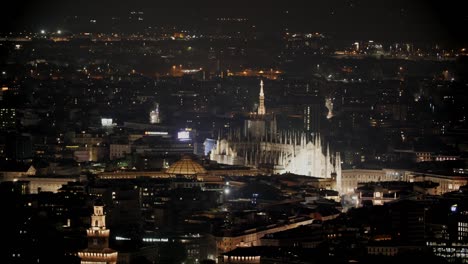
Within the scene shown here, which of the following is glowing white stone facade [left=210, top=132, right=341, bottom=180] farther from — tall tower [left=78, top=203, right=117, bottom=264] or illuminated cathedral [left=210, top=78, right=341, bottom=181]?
tall tower [left=78, top=203, right=117, bottom=264]

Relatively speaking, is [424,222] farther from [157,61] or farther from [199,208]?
[157,61]

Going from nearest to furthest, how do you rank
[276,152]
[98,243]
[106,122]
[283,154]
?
[98,243] < [283,154] < [276,152] < [106,122]

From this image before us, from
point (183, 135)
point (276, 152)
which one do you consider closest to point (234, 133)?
Answer: point (183, 135)

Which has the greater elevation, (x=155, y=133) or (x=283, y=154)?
(x=155, y=133)

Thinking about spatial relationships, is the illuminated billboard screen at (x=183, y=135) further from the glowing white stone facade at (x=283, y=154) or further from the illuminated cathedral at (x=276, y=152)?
the glowing white stone facade at (x=283, y=154)

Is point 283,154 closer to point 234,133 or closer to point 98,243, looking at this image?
point 234,133

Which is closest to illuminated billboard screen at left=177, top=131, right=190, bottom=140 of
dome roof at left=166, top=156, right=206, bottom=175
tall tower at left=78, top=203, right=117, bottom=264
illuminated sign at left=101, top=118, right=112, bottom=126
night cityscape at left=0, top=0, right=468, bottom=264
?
night cityscape at left=0, top=0, right=468, bottom=264

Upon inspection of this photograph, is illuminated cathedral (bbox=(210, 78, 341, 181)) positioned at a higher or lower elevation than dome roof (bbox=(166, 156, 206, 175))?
higher

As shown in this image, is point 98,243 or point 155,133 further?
point 155,133
